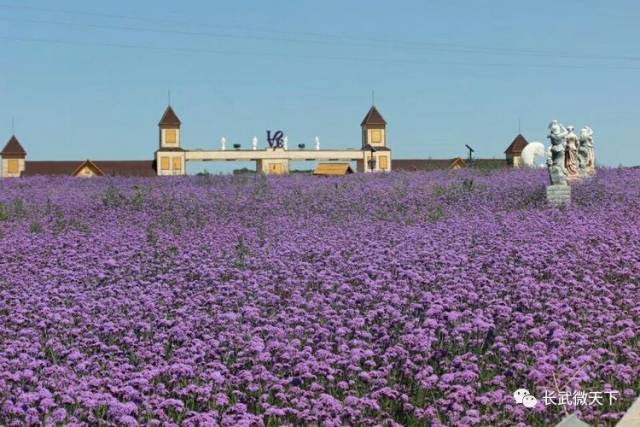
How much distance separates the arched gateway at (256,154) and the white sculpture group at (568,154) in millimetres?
64637

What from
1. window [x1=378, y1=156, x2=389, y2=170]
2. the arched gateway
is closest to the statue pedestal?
the arched gateway

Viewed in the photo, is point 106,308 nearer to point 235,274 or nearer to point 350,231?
point 235,274

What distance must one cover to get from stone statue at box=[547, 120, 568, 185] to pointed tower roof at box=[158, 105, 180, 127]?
76.8 m

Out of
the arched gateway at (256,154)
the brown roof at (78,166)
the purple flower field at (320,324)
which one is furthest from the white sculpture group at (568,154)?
the brown roof at (78,166)

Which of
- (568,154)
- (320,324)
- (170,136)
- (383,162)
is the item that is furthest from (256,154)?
(320,324)

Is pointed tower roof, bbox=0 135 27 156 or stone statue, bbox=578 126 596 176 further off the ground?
pointed tower roof, bbox=0 135 27 156

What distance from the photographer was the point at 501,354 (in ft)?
19.5

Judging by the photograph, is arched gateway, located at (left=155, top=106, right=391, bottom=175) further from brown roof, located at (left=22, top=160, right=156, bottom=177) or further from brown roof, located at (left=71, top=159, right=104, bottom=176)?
brown roof, located at (left=71, top=159, right=104, bottom=176)

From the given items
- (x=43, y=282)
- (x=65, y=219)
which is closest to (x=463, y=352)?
(x=43, y=282)

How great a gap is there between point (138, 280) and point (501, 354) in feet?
13.5

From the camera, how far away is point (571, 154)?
2281cm

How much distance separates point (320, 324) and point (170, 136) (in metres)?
89.3

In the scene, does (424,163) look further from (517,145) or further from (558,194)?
(558,194)

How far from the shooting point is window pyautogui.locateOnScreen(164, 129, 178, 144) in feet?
307
